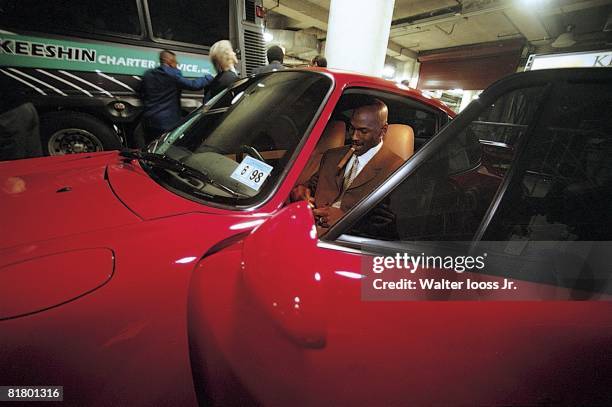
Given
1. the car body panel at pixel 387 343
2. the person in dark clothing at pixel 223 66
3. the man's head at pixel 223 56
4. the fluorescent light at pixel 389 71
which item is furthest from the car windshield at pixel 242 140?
the fluorescent light at pixel 389 71

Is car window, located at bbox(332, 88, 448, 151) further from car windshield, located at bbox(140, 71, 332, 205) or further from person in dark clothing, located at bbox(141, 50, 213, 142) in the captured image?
person in dark clothing, located at bbox(141, 50, 213, 142)

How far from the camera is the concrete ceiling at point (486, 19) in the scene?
819cm

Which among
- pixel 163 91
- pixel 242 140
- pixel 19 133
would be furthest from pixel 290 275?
pixel 163 91

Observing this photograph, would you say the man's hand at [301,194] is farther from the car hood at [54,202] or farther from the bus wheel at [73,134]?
the bus wheel at [73,134]

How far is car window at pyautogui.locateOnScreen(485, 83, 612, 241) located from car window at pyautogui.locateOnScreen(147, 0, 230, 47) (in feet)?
14.0

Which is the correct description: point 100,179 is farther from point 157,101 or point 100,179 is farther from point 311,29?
point 311,29

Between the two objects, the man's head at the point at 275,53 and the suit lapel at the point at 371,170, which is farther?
the man's head at the point at 275,53

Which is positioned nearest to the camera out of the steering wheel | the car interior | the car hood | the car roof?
the car hood

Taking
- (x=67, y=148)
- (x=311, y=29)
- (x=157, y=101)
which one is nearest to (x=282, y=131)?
(x=157, y=101)

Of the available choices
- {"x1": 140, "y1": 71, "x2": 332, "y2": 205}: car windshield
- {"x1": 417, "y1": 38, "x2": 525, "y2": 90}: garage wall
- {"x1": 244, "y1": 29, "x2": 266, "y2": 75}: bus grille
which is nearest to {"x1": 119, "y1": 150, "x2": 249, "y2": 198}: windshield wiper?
{"x1": 140, "y1": 71, "x2": 332, "y2": 205}: car windshield

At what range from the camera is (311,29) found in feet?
41.4

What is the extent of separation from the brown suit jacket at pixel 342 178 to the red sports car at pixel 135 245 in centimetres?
47

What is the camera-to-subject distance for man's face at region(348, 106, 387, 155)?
6.23 feet

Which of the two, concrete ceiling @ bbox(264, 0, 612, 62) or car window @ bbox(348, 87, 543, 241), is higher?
concrete ceiling @ bbox(264, 0, 612, 62)
